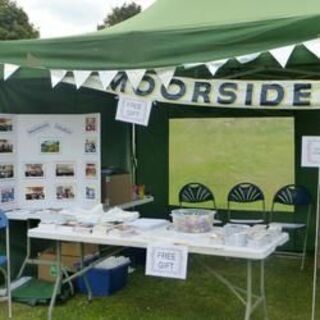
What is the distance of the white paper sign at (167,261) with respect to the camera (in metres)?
3.50

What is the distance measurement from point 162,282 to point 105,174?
41.4 inches

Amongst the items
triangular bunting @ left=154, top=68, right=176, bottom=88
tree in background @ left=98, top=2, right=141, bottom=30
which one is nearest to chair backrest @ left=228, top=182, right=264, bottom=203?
triangular bunting @ left=154, top=68, right=176, bottom=88

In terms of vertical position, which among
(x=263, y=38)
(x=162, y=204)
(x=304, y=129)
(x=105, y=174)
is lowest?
(x=162, y=204)

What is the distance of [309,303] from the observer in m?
4.75

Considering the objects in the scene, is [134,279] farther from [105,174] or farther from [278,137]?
[278,137]

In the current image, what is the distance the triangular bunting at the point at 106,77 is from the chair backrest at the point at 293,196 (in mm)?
2730

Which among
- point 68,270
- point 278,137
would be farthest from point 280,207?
point 68,270

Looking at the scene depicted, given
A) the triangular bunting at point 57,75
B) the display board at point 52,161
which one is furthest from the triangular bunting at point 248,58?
the display board at point 52,161

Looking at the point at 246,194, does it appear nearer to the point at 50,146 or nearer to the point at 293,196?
the point at 293,196

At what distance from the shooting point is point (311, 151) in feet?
12.7

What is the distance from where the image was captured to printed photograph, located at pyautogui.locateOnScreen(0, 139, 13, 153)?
4895 millimetres

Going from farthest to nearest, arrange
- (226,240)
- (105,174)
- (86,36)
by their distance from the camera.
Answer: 1. (105,174)
2. (86,36)
3. (226,240)

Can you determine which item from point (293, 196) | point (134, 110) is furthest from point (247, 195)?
point (134, 110)

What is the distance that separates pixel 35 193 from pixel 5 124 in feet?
1.97
